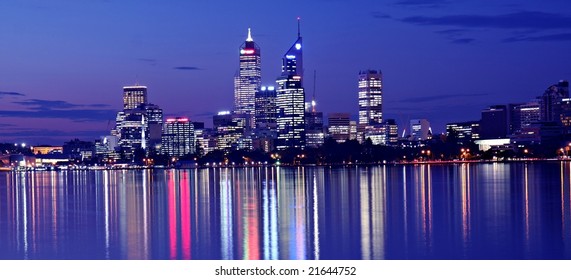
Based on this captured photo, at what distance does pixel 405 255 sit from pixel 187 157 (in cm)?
15381

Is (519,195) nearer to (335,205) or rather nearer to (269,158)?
(335,205)

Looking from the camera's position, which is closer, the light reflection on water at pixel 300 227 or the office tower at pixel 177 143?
the light reflection on water at pixel 300 227

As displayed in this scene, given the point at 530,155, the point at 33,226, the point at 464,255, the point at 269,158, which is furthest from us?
the point at 269,158

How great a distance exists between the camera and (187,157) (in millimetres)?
173625

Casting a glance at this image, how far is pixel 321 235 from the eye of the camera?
25047 millimetres

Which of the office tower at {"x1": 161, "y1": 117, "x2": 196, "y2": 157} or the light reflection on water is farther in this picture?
the office tower at {"x1": 161, "y1": 117, "x2": 196, "y2": 157}

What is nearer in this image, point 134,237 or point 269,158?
point 134,237

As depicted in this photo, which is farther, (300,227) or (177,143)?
(177,143)
